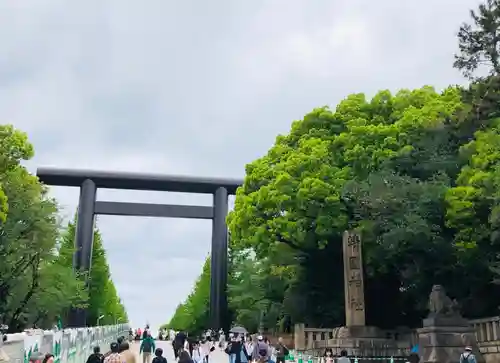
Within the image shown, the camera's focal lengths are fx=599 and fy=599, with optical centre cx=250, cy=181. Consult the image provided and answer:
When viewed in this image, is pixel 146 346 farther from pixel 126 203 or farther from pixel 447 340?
pixel 126 203

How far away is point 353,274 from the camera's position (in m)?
23.5

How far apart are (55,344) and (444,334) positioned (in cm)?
1064

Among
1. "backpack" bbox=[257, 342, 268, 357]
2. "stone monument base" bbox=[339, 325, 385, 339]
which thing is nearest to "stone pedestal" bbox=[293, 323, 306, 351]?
"stone monument base" bbox=[339, 325, 385, 339]

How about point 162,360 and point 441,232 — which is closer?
point 162,360

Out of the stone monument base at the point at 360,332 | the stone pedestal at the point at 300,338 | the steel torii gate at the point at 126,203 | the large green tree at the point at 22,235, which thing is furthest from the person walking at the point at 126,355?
the steel torii gate at the point at 126,203

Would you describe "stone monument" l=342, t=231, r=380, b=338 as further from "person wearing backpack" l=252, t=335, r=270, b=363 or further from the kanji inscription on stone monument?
"person wearing backpack" l=252, t=335, r=270, b=363

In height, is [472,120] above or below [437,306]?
above

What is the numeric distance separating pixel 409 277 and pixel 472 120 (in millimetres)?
6237

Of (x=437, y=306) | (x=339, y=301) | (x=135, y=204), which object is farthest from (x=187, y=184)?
(x=437, y=306)

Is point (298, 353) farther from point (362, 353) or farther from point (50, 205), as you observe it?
point (50, 205)

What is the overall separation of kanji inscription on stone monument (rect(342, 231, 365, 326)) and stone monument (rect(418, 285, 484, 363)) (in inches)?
219

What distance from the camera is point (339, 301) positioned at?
2748 cm


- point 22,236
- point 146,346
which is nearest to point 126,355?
point 146,346

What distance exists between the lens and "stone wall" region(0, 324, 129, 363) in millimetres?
9547
